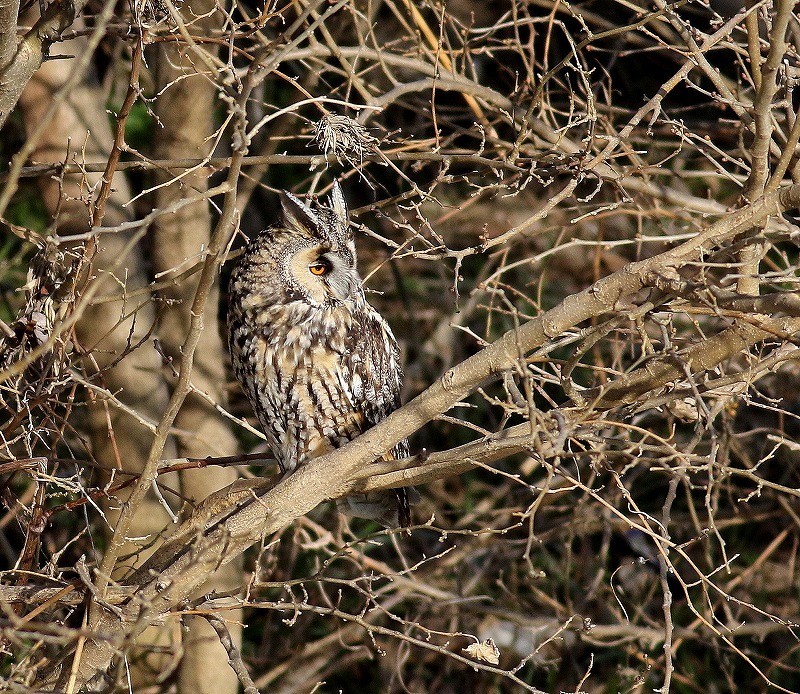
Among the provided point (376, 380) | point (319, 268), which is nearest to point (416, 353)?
point (376, 380)

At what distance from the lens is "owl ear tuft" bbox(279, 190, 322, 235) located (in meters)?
2.81

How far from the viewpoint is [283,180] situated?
5164mm

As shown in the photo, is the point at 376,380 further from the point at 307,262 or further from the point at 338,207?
the point at 338,207

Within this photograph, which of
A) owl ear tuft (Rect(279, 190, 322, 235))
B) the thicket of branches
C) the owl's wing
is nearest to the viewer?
the thicket of branches

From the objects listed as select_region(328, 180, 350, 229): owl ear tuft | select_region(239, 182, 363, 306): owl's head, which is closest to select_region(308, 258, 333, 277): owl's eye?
select_region(239, 182, 363, 306): owl's head

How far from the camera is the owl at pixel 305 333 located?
112 inches

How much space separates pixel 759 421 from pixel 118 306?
9.19ft

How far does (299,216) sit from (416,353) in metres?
2.05

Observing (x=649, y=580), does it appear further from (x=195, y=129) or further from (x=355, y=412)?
(x=195, y=129)

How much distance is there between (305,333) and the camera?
284 cm

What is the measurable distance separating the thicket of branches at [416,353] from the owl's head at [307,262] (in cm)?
11

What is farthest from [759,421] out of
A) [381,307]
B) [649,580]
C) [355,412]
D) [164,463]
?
[164,463]

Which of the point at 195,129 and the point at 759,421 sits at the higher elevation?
the point at 195,129

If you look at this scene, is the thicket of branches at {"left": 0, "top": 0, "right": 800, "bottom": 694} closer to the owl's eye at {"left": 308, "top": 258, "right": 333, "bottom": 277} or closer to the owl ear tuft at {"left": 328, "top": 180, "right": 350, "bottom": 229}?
the owl ear tuft at {"left": 328, "top": 180, "right": 350, "bottom": 229}
